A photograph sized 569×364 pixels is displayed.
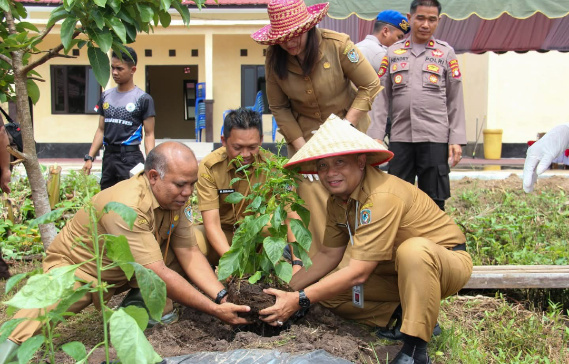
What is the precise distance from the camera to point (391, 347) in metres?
2.79

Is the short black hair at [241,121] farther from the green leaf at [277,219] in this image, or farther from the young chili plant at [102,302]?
the young chili plant at [102,302]

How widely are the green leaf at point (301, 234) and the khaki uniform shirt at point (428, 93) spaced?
179 centimetres

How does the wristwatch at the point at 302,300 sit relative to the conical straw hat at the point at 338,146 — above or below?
below

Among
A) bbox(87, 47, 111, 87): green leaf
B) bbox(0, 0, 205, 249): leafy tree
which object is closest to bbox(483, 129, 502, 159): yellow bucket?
bbox(0, 0, 205, 249): leafy tree

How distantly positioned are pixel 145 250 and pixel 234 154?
101 centimetres

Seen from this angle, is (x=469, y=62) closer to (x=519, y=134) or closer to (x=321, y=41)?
(x=519, y=134)

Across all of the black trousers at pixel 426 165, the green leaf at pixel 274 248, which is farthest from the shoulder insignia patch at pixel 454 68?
the green leaf at pixel 274 248

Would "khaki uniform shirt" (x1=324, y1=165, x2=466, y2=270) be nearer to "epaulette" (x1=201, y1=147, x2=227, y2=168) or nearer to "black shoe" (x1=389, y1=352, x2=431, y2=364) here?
"black shoe" (x1=389, y1=352, x2=431, y2=364)

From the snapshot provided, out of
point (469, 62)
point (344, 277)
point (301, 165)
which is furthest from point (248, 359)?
point (469, 62)

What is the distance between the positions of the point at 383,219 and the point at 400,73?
1.92m

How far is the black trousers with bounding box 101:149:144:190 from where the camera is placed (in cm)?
481

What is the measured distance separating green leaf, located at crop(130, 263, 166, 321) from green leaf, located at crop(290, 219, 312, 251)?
884 mm

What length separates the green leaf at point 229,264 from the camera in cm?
272

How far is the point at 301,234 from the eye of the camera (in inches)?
104
